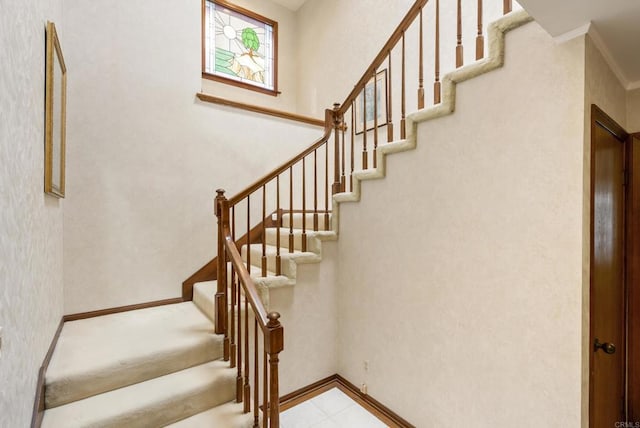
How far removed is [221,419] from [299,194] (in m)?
2.57

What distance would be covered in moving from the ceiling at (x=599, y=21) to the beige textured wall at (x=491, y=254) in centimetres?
11

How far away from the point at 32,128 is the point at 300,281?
195 centimetres

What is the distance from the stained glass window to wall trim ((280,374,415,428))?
3.79m

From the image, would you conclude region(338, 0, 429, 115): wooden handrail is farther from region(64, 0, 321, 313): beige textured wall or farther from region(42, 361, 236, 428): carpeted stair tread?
region(42, 361, 236, 428): carpeted stair tread

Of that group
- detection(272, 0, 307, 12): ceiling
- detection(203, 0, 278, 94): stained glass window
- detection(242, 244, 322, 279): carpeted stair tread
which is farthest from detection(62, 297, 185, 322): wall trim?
detection(272, 0, 307, 12): ceiling

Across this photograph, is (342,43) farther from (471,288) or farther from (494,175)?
(471,288)

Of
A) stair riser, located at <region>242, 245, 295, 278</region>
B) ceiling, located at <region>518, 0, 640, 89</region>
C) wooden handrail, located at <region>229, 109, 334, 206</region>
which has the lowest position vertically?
stair riser, located at <region>242, 245, 295, 278</region>

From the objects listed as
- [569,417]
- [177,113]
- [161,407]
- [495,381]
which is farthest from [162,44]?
[569,417]

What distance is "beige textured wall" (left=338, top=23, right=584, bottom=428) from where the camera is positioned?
1.43m

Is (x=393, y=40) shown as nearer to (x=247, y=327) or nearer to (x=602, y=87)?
(x=602, y=87)

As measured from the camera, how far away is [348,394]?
265cm

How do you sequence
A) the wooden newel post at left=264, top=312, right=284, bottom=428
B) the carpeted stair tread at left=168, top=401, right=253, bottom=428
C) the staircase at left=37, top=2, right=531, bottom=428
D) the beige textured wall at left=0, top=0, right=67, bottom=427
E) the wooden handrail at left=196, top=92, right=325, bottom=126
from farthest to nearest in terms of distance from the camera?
the wooden handrail at left=196, top=92, right=325, bottom=126
the carpeted stair tread at left=168, top=401, right=253, bottom=428
the staircase at left=37, top=2, right=531, bottom=428
the wooden newel post at left=264, top=312, right=284, bottom=428
the beige textured wall at left=0, top=0, right=67, bottom=427

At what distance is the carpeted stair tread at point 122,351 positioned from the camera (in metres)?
1.76

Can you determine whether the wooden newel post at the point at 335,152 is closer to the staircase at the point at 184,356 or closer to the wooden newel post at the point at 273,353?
the staircase at the point at 184,356
